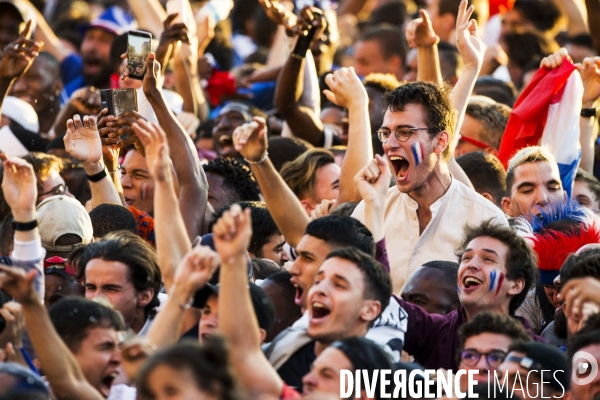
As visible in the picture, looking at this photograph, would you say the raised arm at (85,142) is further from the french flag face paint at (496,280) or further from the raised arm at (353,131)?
the french flag face paint at (496,280)

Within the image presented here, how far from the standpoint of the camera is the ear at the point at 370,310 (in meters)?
4.67

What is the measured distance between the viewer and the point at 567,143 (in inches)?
275

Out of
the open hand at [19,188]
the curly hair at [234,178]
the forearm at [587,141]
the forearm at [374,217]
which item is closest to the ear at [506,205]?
the forearm at [587,141]

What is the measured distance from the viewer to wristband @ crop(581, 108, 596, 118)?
24.3 feet

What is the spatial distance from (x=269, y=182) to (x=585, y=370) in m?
1.83

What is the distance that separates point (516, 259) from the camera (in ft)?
17.6

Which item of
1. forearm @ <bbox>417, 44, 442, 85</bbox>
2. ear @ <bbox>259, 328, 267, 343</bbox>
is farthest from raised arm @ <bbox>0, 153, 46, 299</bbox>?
forearm @ <bbox>417, 44, 442, 85</bbox>

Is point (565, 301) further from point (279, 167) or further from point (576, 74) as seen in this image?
point (279, 167)

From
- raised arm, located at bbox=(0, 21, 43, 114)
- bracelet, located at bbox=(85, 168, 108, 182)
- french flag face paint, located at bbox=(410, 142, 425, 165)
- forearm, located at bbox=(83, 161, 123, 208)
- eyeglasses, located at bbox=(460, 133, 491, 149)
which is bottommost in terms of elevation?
forearm, located at bbox=(83, 161, 123, 208)

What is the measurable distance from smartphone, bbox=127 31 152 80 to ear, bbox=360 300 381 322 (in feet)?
6.47

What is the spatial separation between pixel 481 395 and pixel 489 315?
28.5 inches

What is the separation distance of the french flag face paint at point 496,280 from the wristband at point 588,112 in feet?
8.03

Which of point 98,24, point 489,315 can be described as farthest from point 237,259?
point 98,24

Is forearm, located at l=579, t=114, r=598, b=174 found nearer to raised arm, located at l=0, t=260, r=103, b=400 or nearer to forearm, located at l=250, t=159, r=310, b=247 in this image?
forearm, located at l=250, t=159, r=310, b=247
